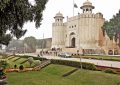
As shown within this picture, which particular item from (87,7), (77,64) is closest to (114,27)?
(87,7)

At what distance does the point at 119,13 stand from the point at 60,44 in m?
21.0

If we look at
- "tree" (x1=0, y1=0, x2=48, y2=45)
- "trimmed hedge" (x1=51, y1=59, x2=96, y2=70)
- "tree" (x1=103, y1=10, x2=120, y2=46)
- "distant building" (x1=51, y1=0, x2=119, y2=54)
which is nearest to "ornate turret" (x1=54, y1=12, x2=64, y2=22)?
"distant building" (x1=51, y1=0, x2=119, y2=54)

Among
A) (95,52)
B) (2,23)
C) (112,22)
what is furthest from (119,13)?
(2,23)

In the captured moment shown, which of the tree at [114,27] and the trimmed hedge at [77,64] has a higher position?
the tree at [114,27]

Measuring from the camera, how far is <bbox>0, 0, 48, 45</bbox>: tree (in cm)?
1512

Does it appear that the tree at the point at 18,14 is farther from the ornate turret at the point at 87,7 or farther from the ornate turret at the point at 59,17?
the ornate turret at the point at 59,17

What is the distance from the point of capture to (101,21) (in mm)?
64750

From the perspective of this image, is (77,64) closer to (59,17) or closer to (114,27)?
(114,27)

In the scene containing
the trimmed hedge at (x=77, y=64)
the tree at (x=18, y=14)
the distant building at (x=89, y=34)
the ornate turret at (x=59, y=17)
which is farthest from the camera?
the ornate turret at (x=59, y=17)

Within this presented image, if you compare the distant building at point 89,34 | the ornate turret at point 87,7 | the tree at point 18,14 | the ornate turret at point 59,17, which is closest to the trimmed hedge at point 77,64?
the tree at point 18,14

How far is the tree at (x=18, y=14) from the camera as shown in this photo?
15.1 metres

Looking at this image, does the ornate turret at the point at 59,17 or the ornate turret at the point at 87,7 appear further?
the ornate turret at the point at 59,17

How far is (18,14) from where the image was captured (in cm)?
1605

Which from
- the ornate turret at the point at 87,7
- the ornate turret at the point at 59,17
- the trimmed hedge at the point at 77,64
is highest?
the ornate turret at the point at 87,7
